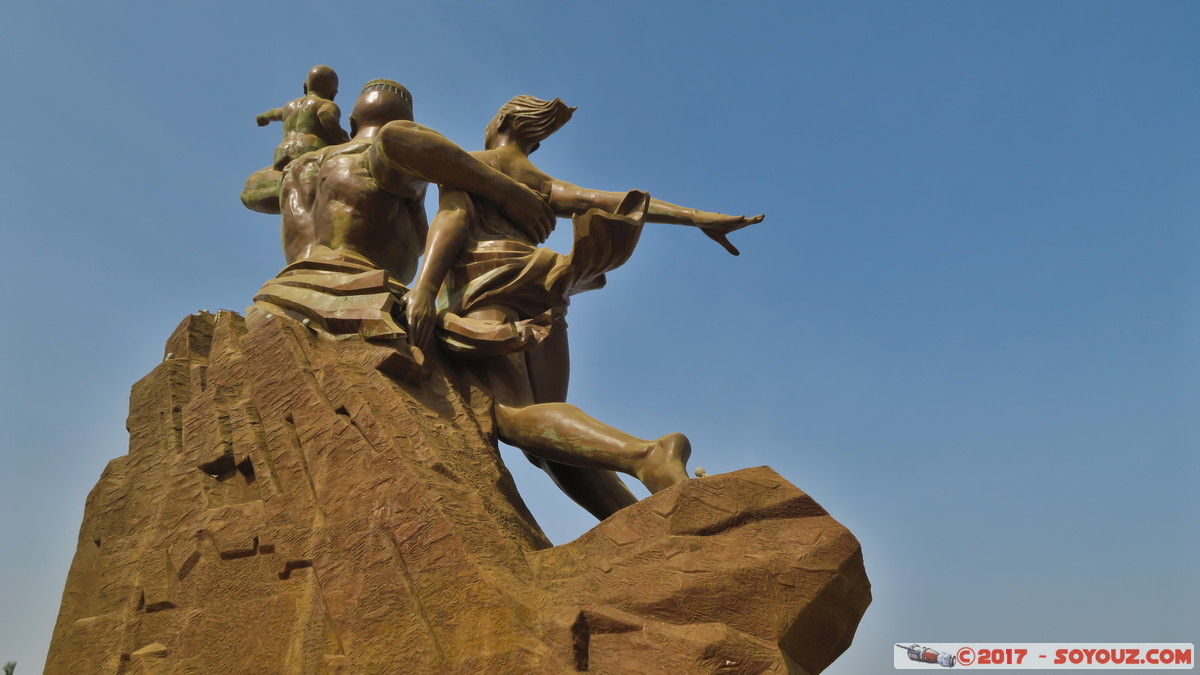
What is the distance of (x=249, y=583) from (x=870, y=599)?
7.73 ft

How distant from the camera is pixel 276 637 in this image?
362 cm

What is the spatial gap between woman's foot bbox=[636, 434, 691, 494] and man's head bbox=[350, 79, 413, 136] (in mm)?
2819

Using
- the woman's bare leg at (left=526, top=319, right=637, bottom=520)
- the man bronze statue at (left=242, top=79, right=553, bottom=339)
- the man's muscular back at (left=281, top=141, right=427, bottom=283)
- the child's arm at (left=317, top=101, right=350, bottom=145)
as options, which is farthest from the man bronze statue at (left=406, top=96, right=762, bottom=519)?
the child's arm at (left=317, top=101, right=350, bottom=145)

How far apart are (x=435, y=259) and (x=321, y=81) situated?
2.19m

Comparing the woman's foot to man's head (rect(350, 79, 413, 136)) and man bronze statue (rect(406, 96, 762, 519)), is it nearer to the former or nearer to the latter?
man bronze statue (rect(406, 96, 762, 519))

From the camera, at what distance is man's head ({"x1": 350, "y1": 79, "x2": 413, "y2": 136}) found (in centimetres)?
557

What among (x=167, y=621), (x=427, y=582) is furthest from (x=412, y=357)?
(x=167, y=621)

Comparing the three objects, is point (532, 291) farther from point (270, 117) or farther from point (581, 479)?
point (270, 117)

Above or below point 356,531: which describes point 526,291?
above

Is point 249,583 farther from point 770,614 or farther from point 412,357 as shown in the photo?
point 770,614

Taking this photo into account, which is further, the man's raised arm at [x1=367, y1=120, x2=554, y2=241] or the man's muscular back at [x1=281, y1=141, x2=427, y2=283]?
the man's muscular back at [x1=281, y1=141, x2=427, y2=283]

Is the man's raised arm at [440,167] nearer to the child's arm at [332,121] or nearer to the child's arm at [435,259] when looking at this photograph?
the child's arm at [435,259]

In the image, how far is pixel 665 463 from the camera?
3748 millimetres

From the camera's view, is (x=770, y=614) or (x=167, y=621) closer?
(x=770, y=614)
